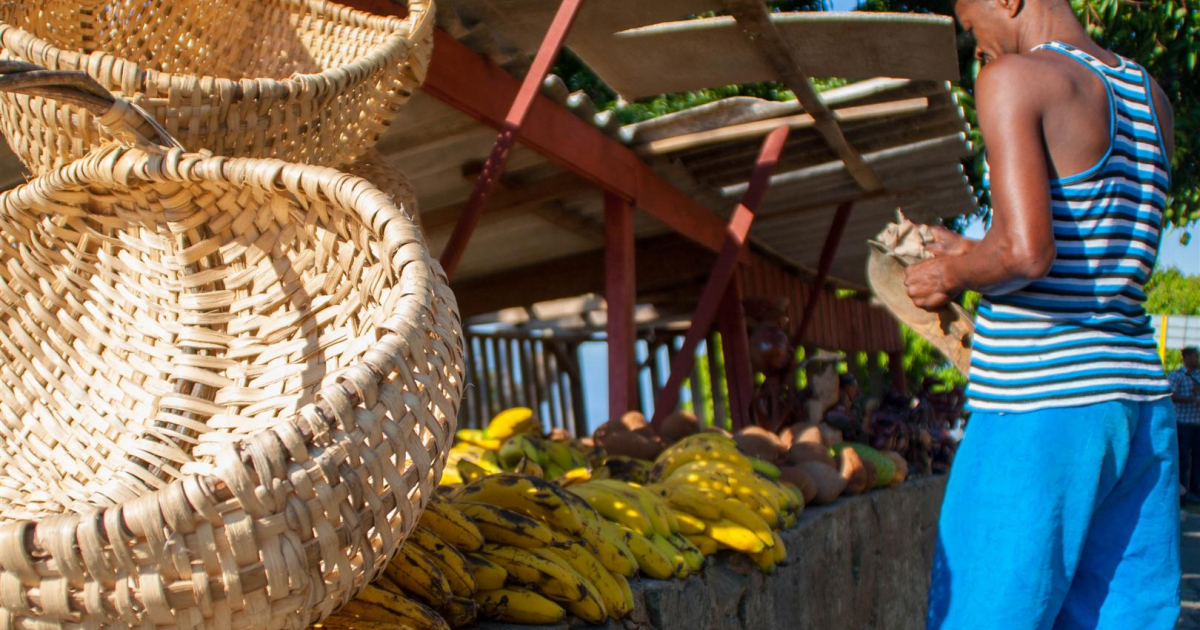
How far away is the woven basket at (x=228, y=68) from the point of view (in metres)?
1.66

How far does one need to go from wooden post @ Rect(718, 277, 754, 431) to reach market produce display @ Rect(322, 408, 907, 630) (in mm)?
2236

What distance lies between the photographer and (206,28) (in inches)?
98.7

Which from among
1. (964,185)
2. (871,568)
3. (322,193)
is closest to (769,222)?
(964,185)

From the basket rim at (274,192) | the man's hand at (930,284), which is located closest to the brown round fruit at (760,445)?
the man's hand at (930,284)

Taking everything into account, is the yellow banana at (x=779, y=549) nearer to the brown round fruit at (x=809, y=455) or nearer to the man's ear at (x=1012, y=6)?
the brown round fruit at (x=809, y=455)

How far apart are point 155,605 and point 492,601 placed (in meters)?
0.99

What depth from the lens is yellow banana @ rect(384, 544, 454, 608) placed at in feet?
5.64

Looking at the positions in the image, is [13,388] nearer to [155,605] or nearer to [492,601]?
[492,601]

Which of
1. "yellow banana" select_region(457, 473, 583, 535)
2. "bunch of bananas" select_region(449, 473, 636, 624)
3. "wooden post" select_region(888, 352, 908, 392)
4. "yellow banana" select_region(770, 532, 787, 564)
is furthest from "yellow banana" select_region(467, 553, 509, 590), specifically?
"wooden post" select_region(888, 352, 908, 392)

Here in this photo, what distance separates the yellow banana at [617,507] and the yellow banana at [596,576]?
0.32 metres

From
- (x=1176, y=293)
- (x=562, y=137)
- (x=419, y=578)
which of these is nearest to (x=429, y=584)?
(x=419, y=578)

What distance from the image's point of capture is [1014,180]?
1.70 m

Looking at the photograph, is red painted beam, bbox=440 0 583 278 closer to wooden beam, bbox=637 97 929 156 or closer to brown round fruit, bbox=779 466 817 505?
brown round fruit, bbox=779 466 817 505

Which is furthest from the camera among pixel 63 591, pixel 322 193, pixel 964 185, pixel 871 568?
pixel 964 185
